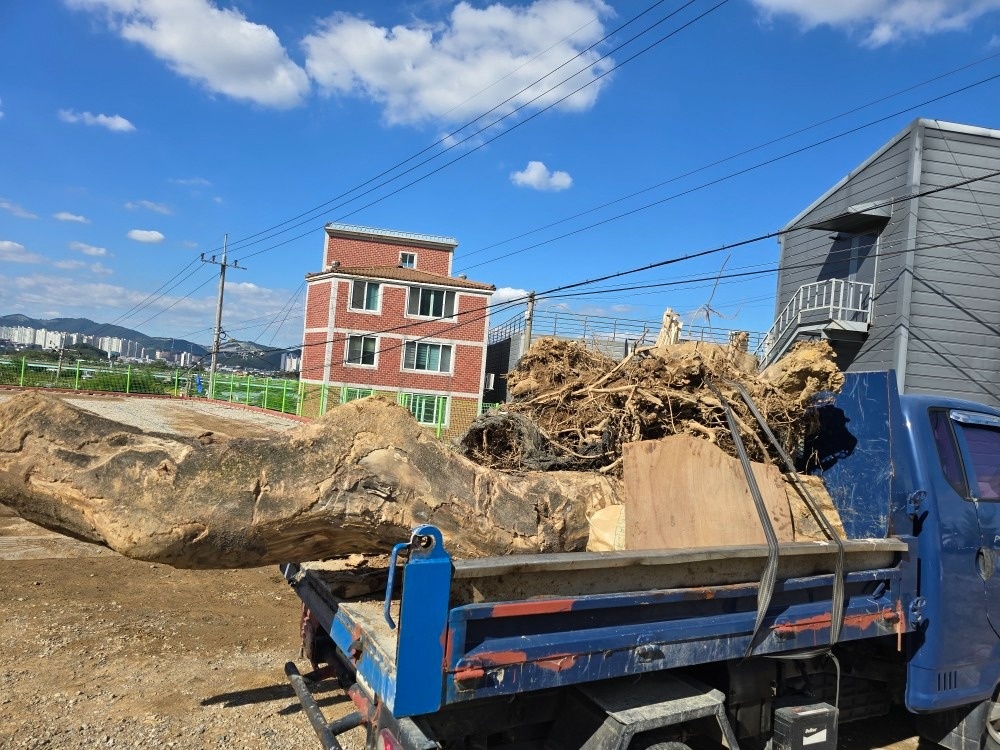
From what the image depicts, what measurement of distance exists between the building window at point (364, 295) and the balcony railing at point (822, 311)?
19728 mm

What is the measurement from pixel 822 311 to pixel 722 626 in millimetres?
14807

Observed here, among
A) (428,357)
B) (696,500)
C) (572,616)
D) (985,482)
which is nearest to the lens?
(572,616)

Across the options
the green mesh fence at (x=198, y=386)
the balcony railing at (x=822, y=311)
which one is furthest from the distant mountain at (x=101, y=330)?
the balcony railing at (x=822, y=311)

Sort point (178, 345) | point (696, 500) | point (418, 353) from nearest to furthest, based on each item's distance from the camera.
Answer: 1. point (696, 500)
2. point (418, 353)
3. point (178, 345)

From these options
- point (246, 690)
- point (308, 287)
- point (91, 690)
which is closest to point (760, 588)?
point (246, 690)

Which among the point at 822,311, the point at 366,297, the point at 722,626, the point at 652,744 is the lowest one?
the point at 652,744

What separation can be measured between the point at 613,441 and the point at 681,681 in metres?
1.59

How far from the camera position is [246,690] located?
13.6ft

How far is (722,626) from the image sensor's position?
9.25 ft

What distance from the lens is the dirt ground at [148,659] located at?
3615 millimetres

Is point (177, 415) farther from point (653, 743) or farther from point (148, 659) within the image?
point (653, 743)

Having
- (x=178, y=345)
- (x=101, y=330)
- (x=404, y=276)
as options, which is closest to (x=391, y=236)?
(x=404, y=276)

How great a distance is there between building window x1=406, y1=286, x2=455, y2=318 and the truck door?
29.0 m

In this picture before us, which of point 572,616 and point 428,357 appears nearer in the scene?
point 572,616
